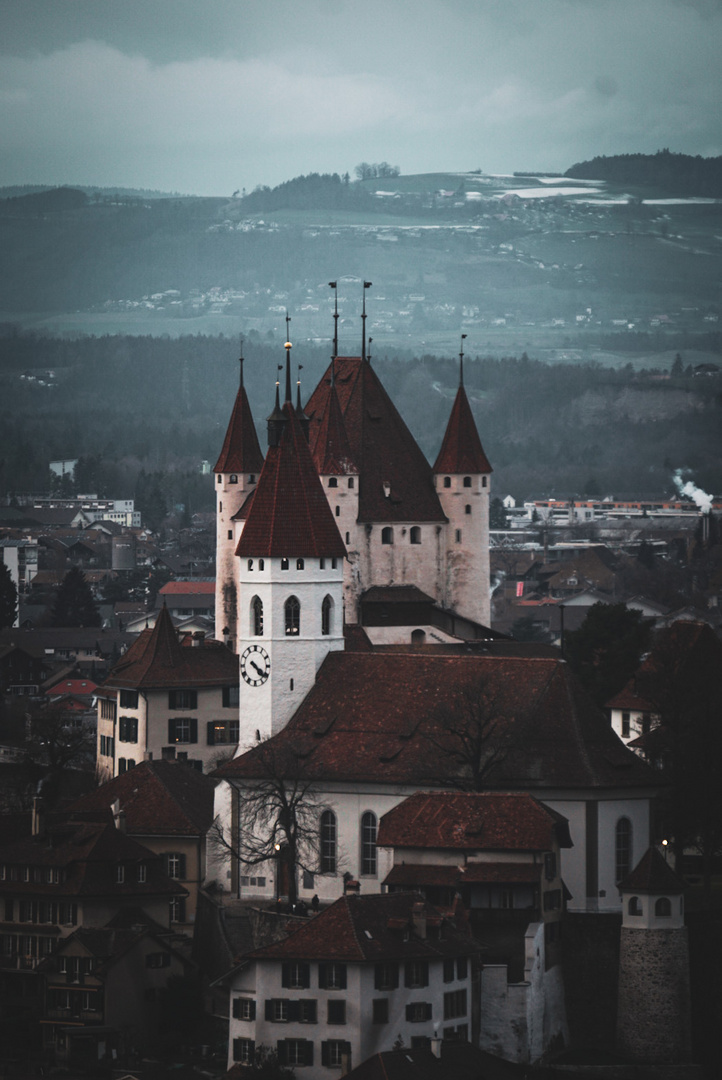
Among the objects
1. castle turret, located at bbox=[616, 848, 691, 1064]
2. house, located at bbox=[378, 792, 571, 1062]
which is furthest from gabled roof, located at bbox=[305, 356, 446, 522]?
castle turret, located at bbox=[616, 848, 691, 1064]

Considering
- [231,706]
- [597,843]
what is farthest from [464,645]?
[597,843]

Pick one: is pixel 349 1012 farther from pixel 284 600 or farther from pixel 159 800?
pixel 159 800

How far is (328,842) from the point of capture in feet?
303

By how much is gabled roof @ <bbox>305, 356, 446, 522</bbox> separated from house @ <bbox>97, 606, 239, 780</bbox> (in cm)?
1027

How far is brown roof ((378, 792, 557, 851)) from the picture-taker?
84.4 metres

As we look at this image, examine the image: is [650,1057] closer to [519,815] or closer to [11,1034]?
[519,815]

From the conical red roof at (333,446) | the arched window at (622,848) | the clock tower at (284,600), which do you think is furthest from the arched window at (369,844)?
the conical red roof at (333,446)

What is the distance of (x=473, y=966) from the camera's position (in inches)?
3209

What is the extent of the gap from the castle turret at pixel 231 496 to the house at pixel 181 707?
455cm

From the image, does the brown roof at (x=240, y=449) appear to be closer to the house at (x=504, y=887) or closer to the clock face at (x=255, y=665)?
the clock face at (x=255, y=665)

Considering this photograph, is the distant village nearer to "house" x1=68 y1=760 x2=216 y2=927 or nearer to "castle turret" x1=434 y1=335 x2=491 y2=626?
"house" x1=68 y1=760 x2=216 y2=927

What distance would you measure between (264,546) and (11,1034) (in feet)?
70.2

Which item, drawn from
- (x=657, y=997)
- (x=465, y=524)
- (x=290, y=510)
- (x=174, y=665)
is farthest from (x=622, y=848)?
(x=174, y=665)

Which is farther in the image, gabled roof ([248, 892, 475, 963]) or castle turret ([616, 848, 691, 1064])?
castle turret ([616, 848, 691, 1064])
